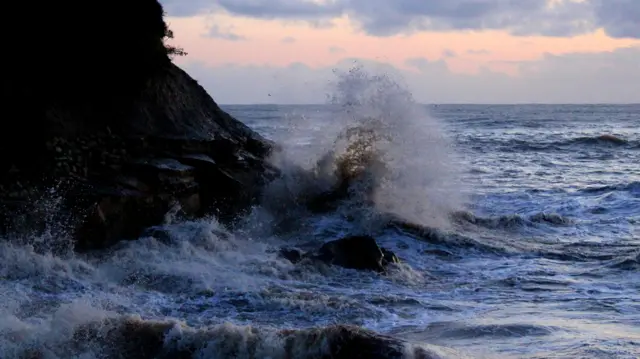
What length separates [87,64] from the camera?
1251 cm

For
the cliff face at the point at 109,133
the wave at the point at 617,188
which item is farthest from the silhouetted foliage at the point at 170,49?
the wave at the point at 617,188

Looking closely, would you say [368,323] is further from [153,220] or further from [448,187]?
[448,187]

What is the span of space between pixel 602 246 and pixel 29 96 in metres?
8.77

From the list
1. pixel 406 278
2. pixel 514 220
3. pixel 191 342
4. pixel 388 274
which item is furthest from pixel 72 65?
pixel 514 220

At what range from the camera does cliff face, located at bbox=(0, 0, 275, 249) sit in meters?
10.9

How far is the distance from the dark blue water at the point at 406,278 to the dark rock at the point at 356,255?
23 centimetres

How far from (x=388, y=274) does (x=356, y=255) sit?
19.8 inches

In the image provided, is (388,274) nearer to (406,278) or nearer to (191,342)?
(406,278)

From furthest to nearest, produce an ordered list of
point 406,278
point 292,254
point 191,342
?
point 292,254, point 406,278, point 191,342

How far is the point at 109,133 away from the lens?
39.9ft

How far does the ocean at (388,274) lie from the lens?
7.65 meters

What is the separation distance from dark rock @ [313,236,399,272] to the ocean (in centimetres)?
28

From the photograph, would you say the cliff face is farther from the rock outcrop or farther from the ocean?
the rock outcrop

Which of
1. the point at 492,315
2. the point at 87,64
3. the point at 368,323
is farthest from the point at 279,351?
the point at 87,64
